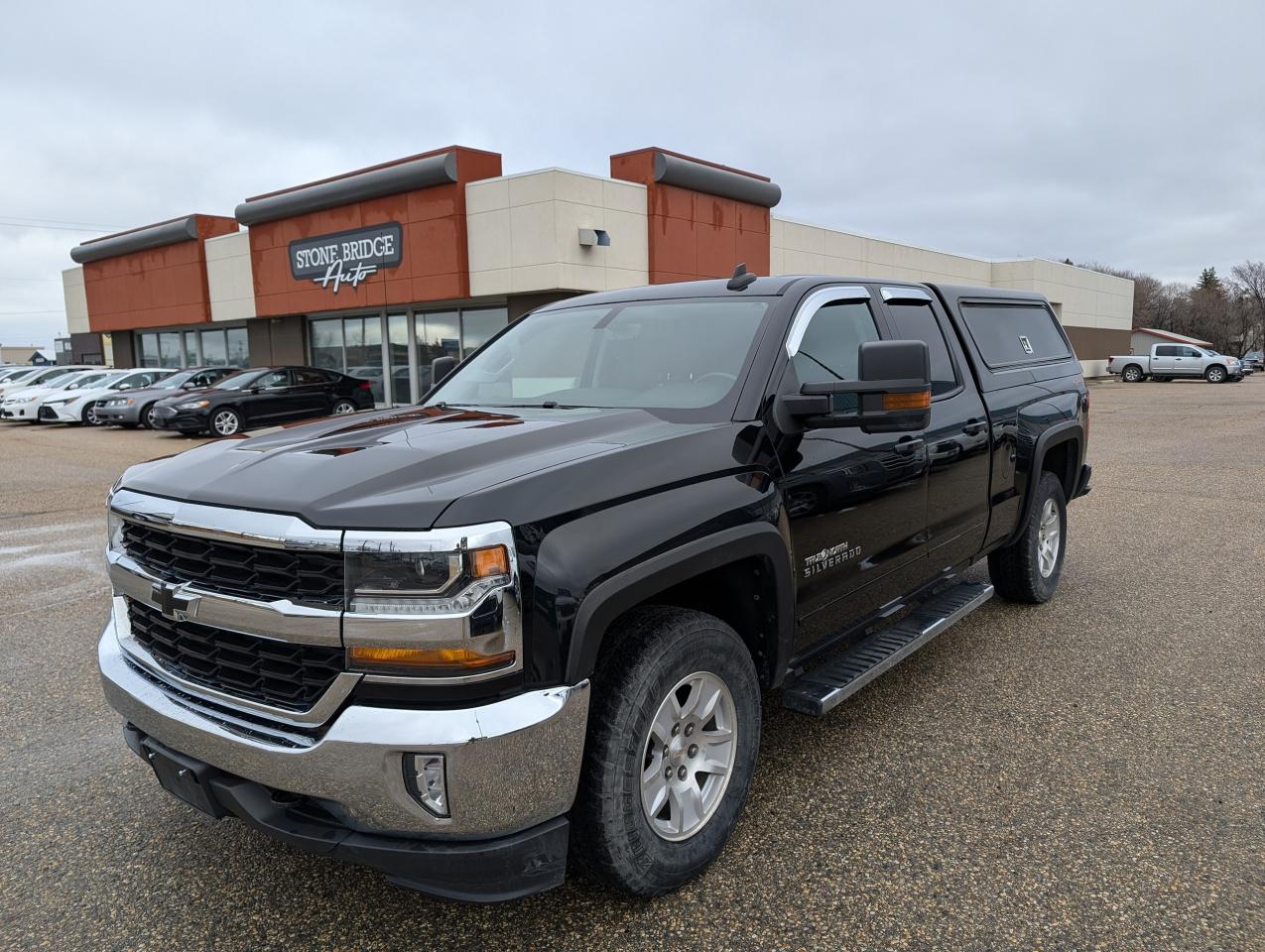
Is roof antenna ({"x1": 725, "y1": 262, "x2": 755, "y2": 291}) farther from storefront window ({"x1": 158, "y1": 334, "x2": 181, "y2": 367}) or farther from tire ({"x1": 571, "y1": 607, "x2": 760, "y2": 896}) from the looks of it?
storefront window ({"x1": 158, "y1": 334, "x2": 181, "y2": 367})

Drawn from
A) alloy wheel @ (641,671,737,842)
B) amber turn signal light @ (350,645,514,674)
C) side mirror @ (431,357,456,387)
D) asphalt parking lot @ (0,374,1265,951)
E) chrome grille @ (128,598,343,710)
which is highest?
side mirror @ (431,357,456,387)

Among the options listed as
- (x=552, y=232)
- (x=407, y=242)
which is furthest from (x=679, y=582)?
(x=407, y=242)

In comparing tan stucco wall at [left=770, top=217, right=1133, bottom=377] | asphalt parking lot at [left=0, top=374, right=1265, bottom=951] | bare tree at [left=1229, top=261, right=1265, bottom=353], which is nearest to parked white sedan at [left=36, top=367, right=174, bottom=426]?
tan stucco wall at [left=770, top=217, right=1133, bottom=377]

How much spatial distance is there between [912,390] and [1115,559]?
470cm

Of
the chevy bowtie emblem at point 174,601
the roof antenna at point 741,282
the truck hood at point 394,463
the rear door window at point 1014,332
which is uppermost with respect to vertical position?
the roof antenna at point 741,282

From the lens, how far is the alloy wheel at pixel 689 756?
2564 mm

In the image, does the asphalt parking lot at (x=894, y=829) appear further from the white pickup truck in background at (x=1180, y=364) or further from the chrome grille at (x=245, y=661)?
the white pickup truck in background at (x=1180, y=364)

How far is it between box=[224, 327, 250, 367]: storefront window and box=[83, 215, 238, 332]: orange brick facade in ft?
4.64

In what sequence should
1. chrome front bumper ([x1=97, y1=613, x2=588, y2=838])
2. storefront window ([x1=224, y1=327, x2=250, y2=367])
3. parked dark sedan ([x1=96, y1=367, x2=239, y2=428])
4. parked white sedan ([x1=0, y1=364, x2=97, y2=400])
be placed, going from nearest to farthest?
chrome front bumper ([x1=97, y1=613, x2=588, y2=838])
parked dark sedan ([x1=96, y1=367, x2=239, y2=428])
parked white sedan ([x1=0, y1=364, x2=97, y2=400])
storefront window ([x1=224, y1=327, x2=250, y2=367])

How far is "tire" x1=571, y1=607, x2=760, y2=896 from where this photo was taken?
2.36 metres

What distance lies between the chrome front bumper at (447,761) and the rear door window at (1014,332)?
138 inches

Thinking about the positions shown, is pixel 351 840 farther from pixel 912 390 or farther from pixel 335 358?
pixel 335 358

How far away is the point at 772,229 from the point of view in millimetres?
24438

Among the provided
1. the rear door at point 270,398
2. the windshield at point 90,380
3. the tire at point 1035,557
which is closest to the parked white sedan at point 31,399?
Result: the windshield at point 90,380
